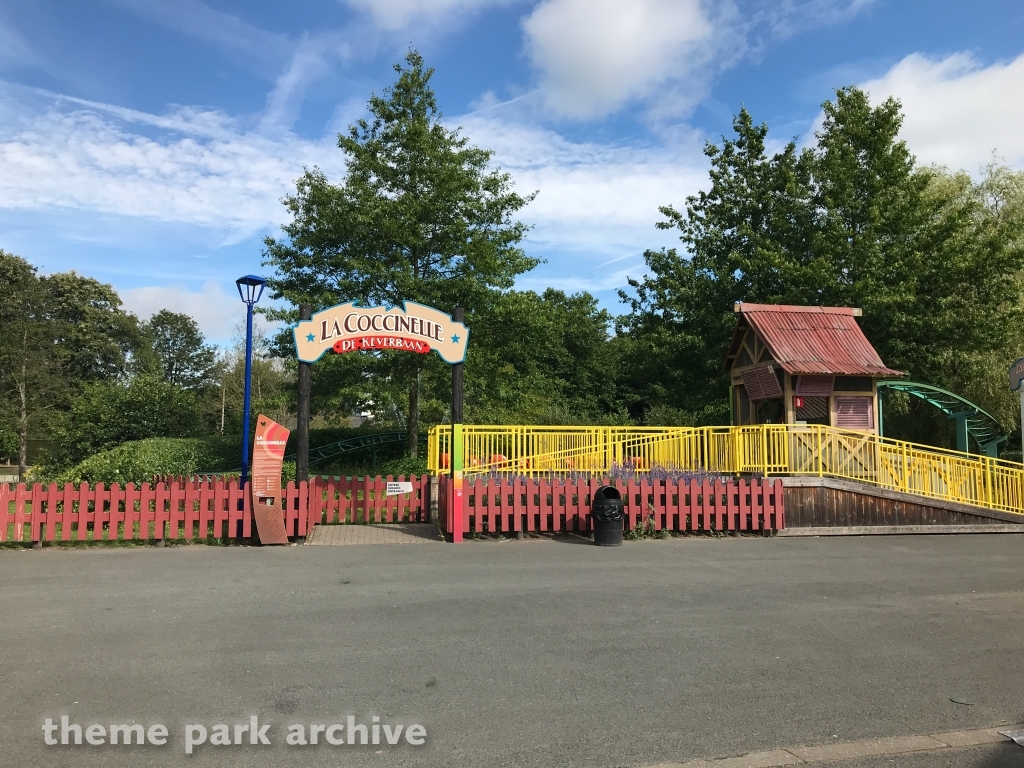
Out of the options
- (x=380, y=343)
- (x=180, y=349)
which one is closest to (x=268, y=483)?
(x=380, y=343)

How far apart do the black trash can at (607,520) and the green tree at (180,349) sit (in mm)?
66061

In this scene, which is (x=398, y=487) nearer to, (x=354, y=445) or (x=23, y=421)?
(x=354, y=445)

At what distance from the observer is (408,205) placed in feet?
62.2

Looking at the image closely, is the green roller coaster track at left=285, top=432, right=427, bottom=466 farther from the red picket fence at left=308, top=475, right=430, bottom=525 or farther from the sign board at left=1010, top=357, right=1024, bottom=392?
the sign board at left=1010, top=357, right=1024, bottom=392

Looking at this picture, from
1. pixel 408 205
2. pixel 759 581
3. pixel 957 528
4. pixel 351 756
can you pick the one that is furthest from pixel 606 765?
pixel 408 205

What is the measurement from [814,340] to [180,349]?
229 feet

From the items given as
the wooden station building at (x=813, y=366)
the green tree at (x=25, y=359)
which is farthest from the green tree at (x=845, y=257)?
the green tree at (x=25, y=359)

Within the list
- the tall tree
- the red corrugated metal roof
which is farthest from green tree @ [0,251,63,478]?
the red corrugated metal roof

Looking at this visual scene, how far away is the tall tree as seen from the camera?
62.5 feet

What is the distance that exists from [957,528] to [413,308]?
11.4 metres

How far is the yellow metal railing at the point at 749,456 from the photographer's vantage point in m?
13.7

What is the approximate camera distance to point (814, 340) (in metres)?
16.4

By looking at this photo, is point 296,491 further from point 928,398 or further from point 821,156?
point 821,156

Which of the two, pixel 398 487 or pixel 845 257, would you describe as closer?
pixel 398 487
